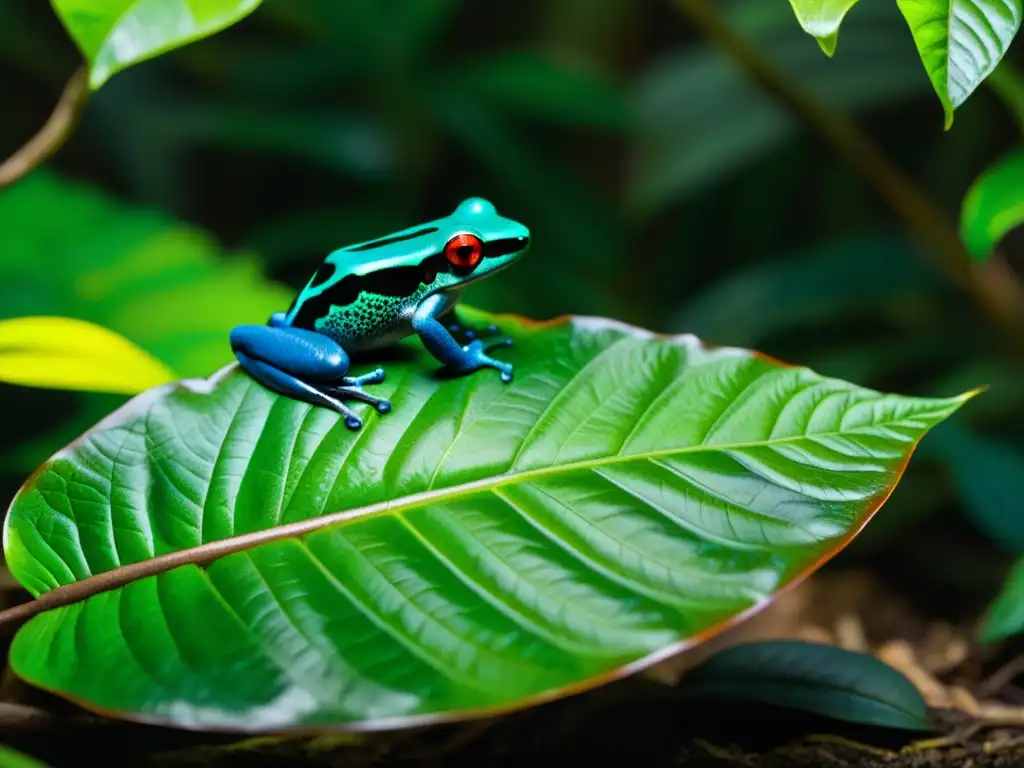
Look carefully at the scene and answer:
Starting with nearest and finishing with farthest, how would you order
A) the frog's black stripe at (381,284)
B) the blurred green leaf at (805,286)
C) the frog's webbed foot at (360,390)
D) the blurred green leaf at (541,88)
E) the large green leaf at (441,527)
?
the large green leaf at (441,527), the frog's webbed foot at (360,390), the frog's black stripe at (381,284), the blurred green leaf at (805,286), the blurred green leaf at (541,88)

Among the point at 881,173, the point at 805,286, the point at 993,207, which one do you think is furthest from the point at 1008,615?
the point at 805,286

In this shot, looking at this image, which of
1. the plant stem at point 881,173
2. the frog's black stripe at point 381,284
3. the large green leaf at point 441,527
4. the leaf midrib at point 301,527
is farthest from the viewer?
the plant stem at point 881,173

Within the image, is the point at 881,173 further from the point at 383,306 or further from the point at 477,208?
the point at 383,306

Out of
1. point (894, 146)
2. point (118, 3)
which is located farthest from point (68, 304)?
Result: point (894, 146)

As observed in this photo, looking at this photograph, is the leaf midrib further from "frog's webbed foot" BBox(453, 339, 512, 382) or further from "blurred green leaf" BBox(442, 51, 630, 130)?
"blurred green leaf" BBox(442, 51, 630, 130)

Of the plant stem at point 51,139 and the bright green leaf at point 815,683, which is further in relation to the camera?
the plant stem at point 51,139

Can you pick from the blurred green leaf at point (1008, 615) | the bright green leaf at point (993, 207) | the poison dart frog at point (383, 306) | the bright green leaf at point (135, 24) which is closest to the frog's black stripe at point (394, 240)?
the poison dart frog at point (383, 306)

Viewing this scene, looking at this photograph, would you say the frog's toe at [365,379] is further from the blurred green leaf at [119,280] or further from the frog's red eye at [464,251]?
the blurred green leaf at [119,280]
